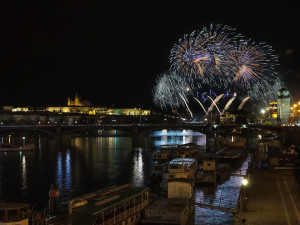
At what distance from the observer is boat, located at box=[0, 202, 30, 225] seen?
57.4 feet

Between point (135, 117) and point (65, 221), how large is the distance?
180 m

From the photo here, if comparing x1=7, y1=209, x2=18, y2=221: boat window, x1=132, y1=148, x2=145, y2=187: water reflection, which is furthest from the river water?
x1=7, y1=209, x2=18, y2=221: boat window

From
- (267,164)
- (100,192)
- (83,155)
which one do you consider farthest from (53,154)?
(100,192)

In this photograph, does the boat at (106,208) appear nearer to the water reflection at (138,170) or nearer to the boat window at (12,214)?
the boat window at (12,214)

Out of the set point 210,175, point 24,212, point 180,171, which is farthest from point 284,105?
point 24,212

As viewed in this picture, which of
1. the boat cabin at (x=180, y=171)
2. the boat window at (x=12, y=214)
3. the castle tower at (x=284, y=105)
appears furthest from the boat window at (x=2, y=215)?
the castle tower at (x=284, y=105)

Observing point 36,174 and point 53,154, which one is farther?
point 53,154

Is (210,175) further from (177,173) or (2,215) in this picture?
(2,215)

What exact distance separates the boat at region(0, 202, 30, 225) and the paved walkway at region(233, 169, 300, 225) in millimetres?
11864

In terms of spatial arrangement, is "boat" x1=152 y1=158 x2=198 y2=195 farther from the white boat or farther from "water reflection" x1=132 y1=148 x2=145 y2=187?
the white boat

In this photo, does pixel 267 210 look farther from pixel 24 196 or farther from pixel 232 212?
pixel 24 196

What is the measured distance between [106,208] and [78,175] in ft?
90.4

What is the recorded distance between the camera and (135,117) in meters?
199

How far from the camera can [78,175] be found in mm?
47938
